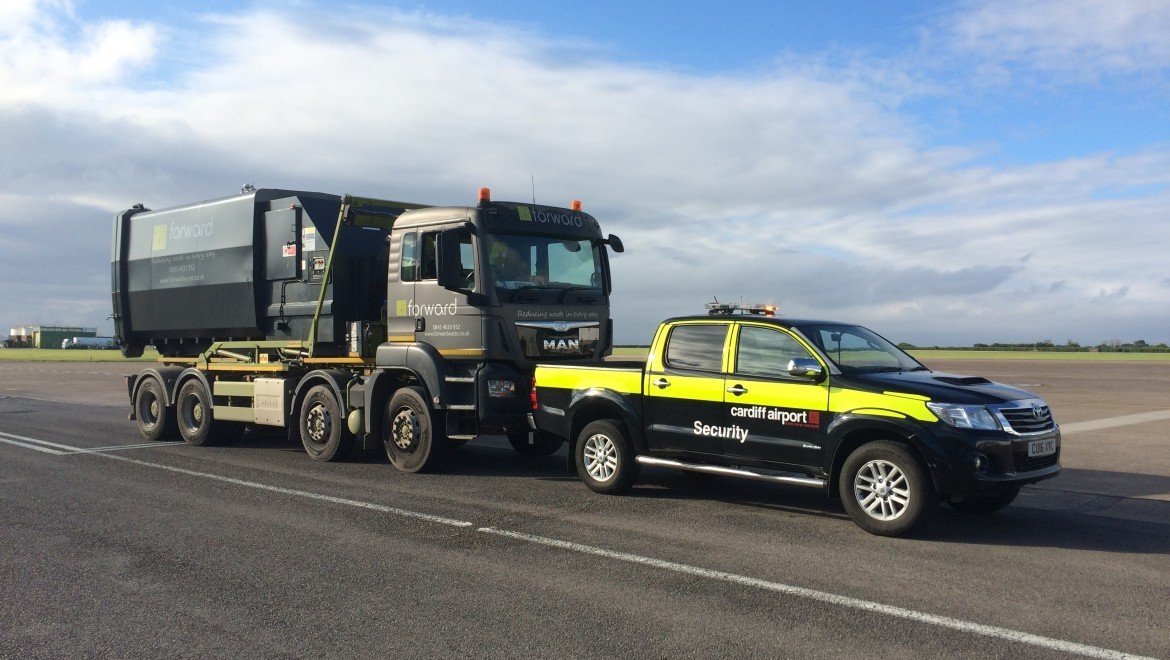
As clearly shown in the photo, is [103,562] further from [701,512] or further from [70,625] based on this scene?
[701,512]

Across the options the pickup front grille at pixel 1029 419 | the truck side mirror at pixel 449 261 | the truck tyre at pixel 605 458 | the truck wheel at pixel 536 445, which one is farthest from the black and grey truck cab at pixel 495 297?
the pickup front grille at pixel 1029 419

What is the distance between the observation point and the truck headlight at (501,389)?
1012cm

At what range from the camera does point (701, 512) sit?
8.46 m

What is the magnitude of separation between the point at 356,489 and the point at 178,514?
1.89m

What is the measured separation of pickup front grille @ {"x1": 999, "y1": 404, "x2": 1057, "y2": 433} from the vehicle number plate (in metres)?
0.10

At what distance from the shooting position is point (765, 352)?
27.5ft

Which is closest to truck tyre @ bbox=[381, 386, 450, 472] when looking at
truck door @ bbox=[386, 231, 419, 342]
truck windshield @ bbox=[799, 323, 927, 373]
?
truck door @ bbox=[386, 231, 419, 342]

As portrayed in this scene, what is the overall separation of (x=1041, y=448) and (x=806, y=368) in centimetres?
199

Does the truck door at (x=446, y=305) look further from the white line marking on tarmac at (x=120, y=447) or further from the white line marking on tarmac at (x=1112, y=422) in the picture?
the white line marking on tarmac at (x=1112, y=422)

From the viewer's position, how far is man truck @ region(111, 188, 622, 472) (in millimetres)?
10289

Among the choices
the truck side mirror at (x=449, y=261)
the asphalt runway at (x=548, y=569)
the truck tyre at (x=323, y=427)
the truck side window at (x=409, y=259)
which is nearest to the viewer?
the asphalt runway at (x=548, y=569)

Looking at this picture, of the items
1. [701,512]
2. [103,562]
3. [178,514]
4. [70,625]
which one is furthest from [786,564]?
[178,514]

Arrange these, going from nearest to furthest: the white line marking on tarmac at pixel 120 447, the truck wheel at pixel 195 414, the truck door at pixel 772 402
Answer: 1. the truck door at pixel 772 402
2. the white line marking on tarmac at pixel 120 447
3. the truck wheel at pixel 195 414

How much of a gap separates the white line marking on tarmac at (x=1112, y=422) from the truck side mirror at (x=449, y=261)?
36.2 ft
